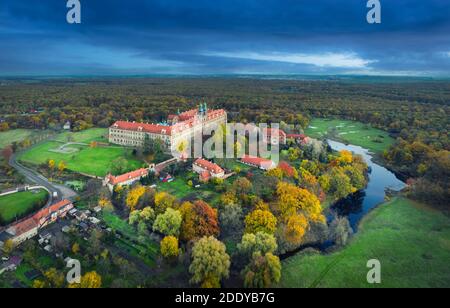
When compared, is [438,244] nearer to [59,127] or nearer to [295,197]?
[295,197]

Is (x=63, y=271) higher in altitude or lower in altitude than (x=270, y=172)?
lower

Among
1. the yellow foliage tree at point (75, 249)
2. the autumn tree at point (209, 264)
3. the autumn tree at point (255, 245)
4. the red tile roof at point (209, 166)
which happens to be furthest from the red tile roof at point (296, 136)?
the yellow foliage tree at point (75, 249)

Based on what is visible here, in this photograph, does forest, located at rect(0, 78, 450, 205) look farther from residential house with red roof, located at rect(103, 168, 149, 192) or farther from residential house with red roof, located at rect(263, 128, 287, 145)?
residential house with red roof, located at rect(103, 168, 149, 192)

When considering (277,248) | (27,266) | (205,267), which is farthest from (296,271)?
(27,266)

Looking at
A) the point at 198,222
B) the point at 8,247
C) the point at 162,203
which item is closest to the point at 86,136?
the point at 162,203

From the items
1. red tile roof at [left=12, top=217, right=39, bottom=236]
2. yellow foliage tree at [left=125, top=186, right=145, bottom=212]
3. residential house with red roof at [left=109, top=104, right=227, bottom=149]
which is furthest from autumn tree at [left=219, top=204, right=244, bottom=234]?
residential house with red roof at [left=109, top=104, right=227, bottom=149]
